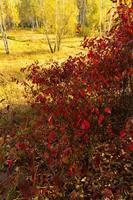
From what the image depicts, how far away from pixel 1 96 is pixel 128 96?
21.4 ft

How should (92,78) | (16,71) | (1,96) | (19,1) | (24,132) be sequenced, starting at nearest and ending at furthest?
(92,78) → (24,132) → (1,96) → (16,71) → (19,1)

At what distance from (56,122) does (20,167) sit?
1021 mm

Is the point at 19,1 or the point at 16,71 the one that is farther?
the point at 19,1

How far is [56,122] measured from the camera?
5.57 metres

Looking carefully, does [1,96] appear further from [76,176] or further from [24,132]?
[76,176]

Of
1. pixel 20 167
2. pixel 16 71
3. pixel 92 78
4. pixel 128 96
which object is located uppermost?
pixel 92 78

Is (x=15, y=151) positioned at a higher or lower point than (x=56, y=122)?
lower

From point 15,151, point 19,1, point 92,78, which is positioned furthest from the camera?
point 19,1

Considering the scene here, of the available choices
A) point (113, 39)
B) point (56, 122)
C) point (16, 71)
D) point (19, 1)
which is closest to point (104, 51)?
point (113, 39)

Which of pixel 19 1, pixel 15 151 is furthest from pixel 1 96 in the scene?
pixel 19 1

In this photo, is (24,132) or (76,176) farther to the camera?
(24,132)

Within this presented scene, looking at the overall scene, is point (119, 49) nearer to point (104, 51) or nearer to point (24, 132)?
point (104, 51)

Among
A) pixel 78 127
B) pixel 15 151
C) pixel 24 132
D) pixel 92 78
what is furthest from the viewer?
pixel 24 132

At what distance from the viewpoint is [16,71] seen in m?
18.0
